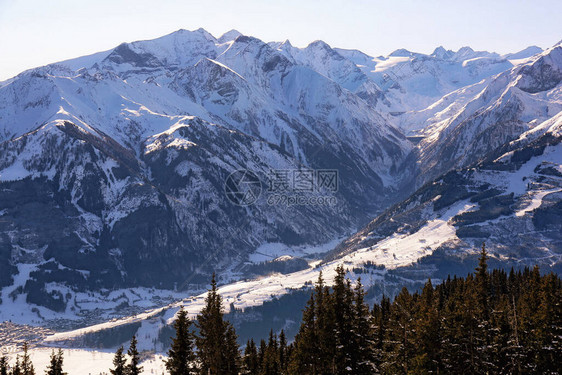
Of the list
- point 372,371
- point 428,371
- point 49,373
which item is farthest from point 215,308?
point 49,373

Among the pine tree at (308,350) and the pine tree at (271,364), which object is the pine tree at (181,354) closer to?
the pine tree at (308,350)

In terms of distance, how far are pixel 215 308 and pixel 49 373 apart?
44591mm

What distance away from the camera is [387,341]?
8694 centimetres

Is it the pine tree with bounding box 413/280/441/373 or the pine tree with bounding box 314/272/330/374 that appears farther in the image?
Answer: the pine tree with bounding box 413/280/441/373

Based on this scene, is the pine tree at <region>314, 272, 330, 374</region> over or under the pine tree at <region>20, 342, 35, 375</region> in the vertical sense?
over

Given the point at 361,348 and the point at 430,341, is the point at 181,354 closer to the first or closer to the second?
the point at 361,348

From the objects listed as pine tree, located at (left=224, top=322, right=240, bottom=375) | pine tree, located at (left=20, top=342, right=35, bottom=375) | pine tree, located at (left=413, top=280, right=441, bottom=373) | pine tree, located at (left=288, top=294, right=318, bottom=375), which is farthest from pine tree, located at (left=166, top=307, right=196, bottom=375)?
pine tree, located at (left=413, top=280, right=441, bottom=373)

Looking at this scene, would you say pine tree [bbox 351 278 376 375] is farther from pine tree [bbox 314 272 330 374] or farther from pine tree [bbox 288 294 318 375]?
pine tree [bbox 288 294 318 375]

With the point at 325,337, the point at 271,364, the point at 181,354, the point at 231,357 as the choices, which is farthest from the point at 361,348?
the point at 271,364

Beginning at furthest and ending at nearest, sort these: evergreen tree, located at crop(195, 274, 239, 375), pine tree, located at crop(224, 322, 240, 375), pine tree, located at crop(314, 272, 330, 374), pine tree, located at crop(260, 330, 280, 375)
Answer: pine tree, located at crop(260, 330, 280, 375) < pine tree, located at crop(314, 272, 330, 374) < pine tree, located at crop(224, 322, 240, 375) < evergreen tree, located at crop(195, 274, 239, 375)

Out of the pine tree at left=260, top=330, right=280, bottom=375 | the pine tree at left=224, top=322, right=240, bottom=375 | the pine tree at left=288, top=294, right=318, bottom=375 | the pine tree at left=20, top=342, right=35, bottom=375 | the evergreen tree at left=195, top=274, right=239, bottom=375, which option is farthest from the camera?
the pine tree at left=260, top=330, right=280, bottom=375

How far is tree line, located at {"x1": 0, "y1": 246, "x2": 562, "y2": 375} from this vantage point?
73.7 m

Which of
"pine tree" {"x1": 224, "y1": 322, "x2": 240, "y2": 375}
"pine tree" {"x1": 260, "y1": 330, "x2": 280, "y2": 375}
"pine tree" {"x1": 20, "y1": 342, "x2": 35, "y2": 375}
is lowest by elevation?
"pine tree" {"x1": 260, "y1": 330, "x2": 280, "y2": 375}

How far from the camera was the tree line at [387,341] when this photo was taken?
242 feet
